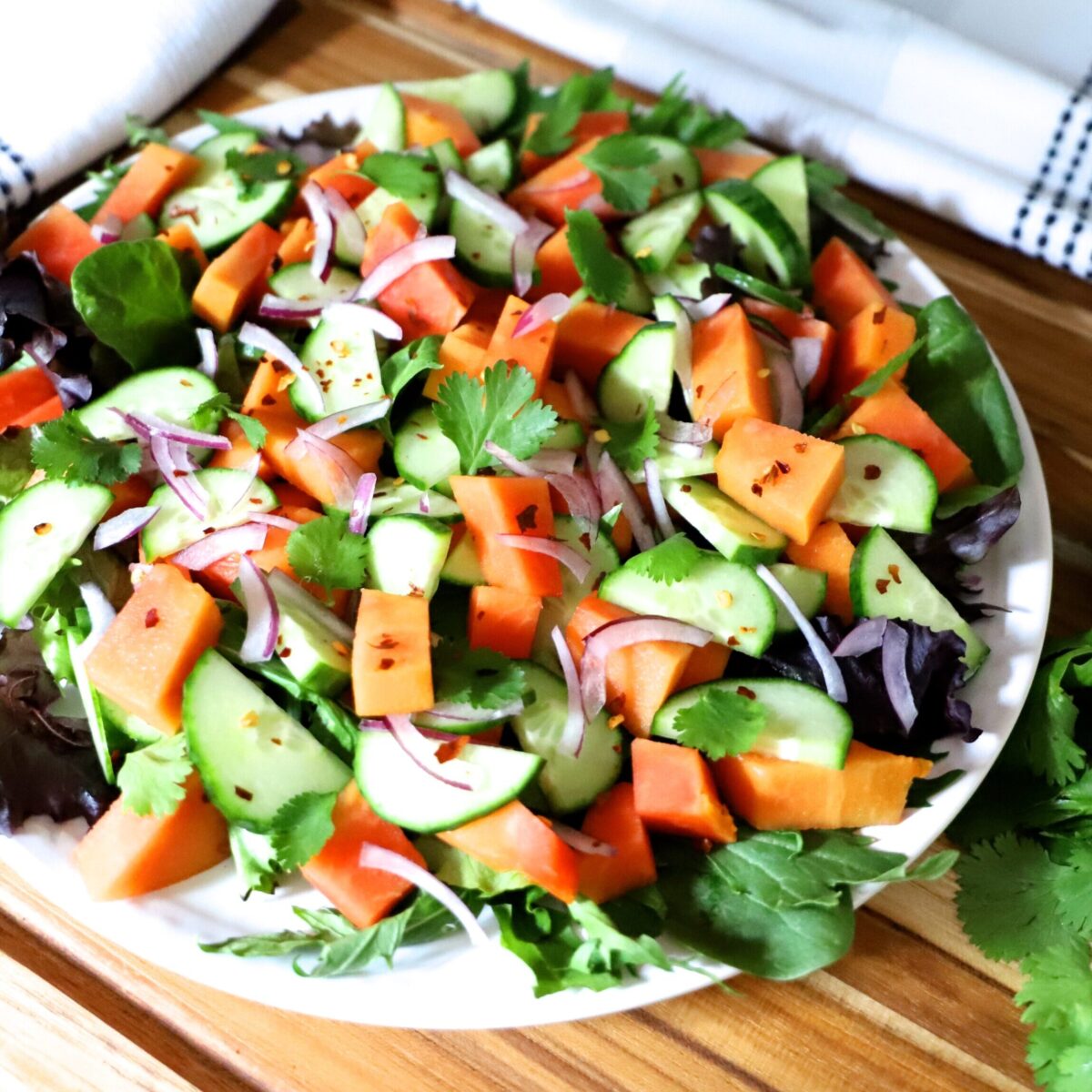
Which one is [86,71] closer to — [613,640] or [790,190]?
[790,190]

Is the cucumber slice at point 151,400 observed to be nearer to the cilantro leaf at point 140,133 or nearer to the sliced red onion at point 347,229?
the sliced red onion at point 347,229

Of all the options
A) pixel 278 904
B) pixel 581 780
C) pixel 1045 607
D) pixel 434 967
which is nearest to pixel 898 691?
pixel 1045 607

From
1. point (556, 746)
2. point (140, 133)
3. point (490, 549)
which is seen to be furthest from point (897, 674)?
point (140, 133)

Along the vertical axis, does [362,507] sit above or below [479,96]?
below

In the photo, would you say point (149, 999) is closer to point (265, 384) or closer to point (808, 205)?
point (265, 384)

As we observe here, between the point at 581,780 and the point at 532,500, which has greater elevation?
the point at 532,500

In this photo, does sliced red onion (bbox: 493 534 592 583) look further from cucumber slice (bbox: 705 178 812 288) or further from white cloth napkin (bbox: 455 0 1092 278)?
white cloth napkin (bbox: 455 0 1092 278)
